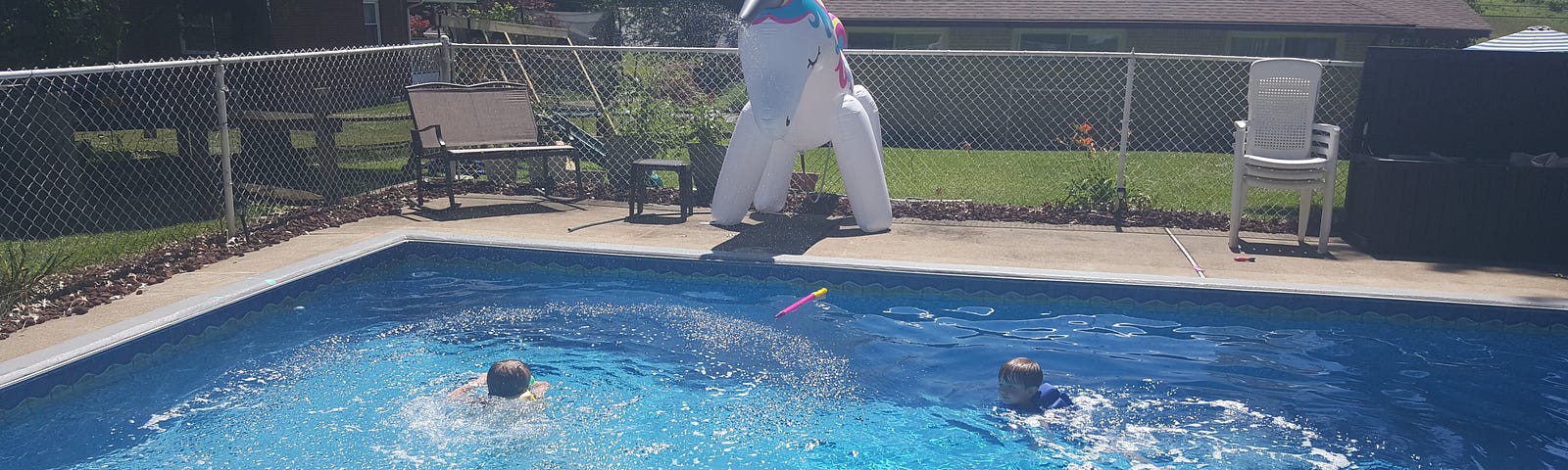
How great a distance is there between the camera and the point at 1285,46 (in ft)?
53.6

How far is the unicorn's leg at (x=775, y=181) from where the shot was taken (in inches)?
350

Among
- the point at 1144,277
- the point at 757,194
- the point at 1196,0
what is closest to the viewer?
the point at 1144,277

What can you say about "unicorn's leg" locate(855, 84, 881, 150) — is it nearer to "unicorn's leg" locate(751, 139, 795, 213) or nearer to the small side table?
"unicorn's leg" locate(751, 139, 795, 213)

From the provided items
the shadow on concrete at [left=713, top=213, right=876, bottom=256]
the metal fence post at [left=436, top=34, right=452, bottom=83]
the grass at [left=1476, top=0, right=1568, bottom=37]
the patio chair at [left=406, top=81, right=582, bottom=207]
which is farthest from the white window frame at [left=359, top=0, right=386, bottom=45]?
the grass at [left=1476, top=0, right=1568, bottom=37]

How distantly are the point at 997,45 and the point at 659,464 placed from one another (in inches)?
522

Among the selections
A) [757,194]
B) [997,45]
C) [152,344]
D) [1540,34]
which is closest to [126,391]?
[152,344]

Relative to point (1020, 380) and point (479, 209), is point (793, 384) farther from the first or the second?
point (479, 209)

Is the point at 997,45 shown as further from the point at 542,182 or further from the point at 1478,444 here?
the point at 1478,444

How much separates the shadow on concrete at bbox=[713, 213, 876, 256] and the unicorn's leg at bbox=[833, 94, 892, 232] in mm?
206

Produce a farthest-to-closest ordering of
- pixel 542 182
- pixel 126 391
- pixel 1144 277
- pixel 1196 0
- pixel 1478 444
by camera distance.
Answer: pixel 1196 0 → pixel 542 182 → pixel 1144 277 → pixel 126 391 → pixel 1478 444

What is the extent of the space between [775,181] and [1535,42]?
263 inches

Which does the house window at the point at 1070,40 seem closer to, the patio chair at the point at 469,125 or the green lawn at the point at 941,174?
the green lawn at the point at 941,174

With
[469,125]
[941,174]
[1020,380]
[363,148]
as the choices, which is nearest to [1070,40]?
[941,174]

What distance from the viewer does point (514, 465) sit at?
4.64 meters
